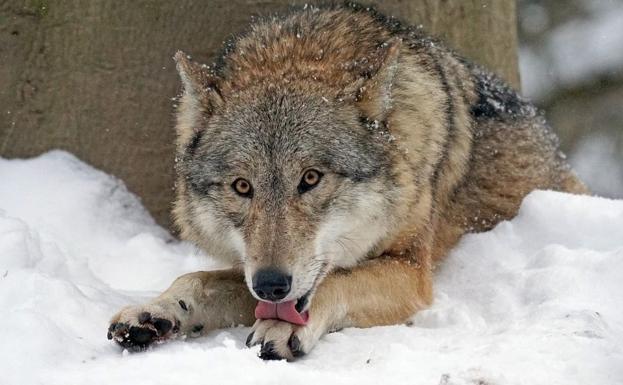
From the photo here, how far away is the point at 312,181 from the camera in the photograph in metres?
4.64

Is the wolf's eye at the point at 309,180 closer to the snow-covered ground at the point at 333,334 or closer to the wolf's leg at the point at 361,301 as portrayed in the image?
the wolf's leg at the point at 361,301

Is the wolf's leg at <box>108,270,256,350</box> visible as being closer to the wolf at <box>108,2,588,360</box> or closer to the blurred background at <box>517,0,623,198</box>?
the wolf at <box>108,2,588,360</box>

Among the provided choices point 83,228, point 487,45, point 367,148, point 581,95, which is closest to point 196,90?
point 367,148

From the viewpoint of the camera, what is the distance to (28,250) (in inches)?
195

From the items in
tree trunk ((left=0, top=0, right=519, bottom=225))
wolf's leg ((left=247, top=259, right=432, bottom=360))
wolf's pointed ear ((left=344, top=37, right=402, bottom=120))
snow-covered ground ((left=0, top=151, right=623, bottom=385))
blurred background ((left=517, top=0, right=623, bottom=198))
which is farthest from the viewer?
blurred background ((left=517, top=0, right=623, bottom=198))

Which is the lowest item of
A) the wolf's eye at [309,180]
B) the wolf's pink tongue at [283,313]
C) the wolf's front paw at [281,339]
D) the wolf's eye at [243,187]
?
the wolf's front paw at [281,339]

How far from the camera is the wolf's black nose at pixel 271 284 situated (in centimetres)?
414

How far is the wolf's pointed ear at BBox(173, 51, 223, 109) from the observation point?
16.3ft

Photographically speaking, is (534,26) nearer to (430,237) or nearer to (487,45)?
(487,45)

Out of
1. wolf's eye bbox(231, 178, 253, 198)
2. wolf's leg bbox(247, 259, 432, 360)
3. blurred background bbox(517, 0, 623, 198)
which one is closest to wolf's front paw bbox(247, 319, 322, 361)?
wolf's leg bbox(247, 259, 432, 360)

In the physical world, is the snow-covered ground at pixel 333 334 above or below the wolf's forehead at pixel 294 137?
below

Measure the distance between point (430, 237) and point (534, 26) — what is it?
11.8 metres

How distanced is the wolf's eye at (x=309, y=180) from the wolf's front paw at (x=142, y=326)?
921 mm

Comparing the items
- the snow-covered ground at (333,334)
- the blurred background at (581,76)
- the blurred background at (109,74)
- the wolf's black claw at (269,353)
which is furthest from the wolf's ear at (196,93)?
the blurred background at (581,76)
